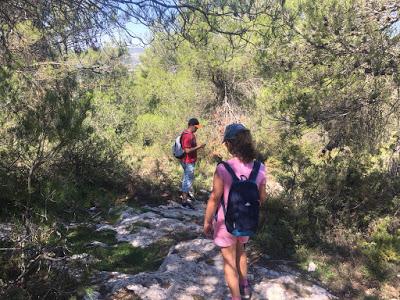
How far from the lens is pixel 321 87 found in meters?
6.42

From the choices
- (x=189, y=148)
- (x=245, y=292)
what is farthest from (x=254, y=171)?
(x=189, y=148)

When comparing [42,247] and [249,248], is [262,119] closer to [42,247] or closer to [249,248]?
[249,248]

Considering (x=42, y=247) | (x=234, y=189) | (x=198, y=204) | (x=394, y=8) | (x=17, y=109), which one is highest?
(x=394, y=8)

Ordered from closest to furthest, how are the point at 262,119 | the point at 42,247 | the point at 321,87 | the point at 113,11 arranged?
the point at 42,247 < the point at 113,11 < the point at 321,87 < the point at 262,119

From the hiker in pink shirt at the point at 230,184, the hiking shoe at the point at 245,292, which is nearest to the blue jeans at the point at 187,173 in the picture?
the hiking shoe at the point at 245,292

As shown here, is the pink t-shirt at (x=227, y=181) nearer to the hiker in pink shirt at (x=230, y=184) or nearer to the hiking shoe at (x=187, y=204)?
the hiker in pink shirt at (x=230, y=184)

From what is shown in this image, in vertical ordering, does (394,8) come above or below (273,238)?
above

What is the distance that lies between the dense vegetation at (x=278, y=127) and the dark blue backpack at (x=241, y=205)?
4.90 ft

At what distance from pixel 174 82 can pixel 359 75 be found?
11.4 metres

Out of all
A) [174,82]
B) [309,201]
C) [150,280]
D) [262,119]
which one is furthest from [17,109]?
[174,82]

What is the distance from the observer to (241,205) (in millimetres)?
3240

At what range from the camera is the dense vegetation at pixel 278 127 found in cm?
398

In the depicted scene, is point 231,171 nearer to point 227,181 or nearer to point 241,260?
point 227,181

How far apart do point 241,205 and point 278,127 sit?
4267 millimetres
